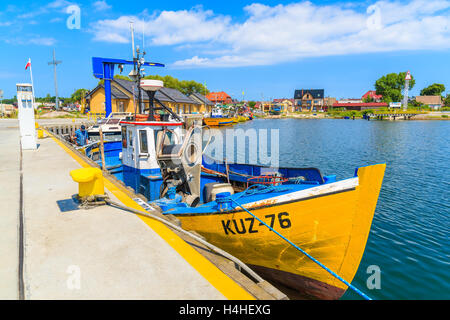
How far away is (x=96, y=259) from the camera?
3.99 m

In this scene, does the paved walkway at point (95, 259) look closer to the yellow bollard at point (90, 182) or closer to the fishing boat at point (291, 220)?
the yellow bollard at point (90, 182)

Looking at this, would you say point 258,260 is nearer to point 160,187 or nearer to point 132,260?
point 132,260

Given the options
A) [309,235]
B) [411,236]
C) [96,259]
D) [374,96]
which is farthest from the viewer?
[374,96]

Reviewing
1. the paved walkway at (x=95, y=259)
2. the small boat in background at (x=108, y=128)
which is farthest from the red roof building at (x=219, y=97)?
the paved walkway at (x=95, y=259)

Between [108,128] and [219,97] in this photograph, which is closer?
[108,128]

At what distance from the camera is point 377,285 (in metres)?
6.82

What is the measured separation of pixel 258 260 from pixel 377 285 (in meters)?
3.15

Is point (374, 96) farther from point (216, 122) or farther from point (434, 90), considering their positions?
point (216, 122)

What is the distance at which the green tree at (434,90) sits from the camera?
418 ft

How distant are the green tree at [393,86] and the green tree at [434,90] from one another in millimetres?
25538

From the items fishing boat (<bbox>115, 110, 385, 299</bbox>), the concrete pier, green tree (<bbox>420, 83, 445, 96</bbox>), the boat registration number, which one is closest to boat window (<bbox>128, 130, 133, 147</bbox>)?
fishing boat (<bbox>115, 110, 385, 299</bbox>)

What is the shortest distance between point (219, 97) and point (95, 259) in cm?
13392

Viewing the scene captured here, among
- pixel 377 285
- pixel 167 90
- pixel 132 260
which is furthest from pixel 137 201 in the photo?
pixel 167 90

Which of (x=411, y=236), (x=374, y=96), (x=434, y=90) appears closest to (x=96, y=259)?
(x=411, y=236)
